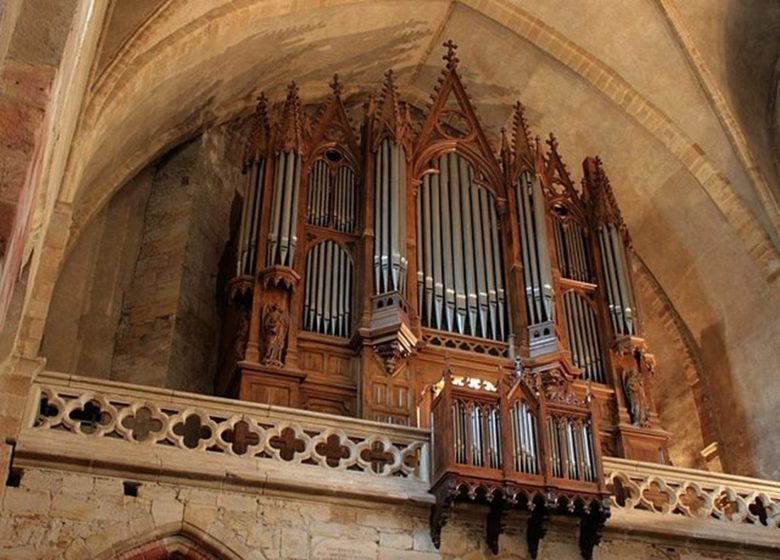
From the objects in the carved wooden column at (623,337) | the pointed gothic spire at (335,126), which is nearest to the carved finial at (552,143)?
the carved wooden column at (623,337)

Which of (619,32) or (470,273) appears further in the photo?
(619,32)

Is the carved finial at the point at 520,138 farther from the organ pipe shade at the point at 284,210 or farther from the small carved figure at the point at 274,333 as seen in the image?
the small carved figure at the point at 274,333

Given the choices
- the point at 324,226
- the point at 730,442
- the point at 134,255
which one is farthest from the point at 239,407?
the point at 730,442

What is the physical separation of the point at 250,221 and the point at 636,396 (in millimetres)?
4483

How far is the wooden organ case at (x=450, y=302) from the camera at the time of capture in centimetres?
834

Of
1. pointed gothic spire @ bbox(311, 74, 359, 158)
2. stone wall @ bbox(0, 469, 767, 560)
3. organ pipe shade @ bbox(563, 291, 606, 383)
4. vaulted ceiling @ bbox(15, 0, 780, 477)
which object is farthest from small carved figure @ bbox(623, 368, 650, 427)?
pointed gothic spire @ bbox(311, 74, 359, 158)

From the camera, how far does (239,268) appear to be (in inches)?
404

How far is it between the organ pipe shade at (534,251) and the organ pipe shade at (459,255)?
0.30 meters

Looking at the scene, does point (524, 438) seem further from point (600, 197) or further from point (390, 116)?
point (390, 116)

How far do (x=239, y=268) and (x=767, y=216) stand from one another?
632 centimetres

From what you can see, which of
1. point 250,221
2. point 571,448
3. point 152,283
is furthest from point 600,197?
point 152,283

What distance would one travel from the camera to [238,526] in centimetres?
768

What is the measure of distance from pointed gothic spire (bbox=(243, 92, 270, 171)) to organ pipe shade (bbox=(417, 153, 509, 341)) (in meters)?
1.90

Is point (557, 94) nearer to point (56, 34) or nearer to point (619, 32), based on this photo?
point (619, 32)
